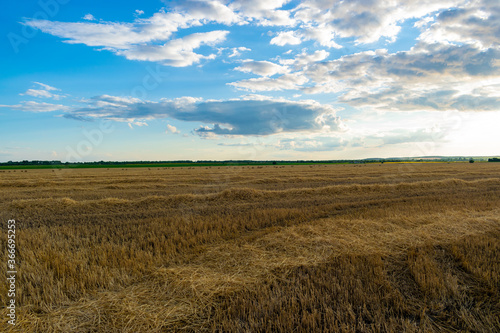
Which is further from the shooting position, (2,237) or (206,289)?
(2,237)

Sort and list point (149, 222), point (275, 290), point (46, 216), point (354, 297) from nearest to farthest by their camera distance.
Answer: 1. point (354, 297)
2. point (275, 290)
3. point (149, 222)
4. point (46, 216)

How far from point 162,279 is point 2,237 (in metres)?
6.64

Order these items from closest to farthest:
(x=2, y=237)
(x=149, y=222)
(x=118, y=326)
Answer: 1. (x=118, y=326)
2. (x=2, y=237)
3. (x=149, y=222)

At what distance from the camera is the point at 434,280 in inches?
180

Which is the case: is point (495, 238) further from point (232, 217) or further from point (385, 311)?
point (232, 217)

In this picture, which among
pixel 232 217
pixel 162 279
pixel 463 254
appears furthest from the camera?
pixel 232 217

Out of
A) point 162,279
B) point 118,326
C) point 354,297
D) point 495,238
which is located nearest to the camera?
point 118,326

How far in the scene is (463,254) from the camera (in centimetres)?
578

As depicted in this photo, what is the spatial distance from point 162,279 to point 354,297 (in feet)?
11.2

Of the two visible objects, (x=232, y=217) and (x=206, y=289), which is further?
(x=232, y=217)

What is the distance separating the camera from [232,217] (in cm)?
1025

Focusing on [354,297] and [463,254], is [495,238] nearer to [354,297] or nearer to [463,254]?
[463,254]

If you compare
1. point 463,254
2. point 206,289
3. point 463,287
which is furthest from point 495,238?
point 206,289

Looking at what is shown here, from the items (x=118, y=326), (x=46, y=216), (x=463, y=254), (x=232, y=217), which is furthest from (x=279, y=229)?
(x=46, y=216)
